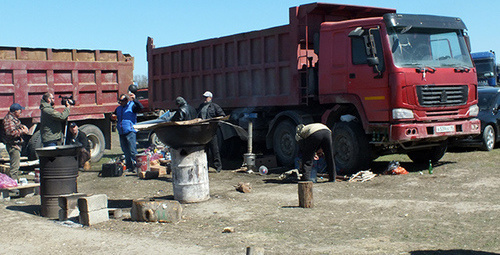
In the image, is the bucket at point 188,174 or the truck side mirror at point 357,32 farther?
the truck side mirror at point 357,32

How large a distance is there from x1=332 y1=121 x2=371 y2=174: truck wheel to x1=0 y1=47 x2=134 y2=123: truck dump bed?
711 cm

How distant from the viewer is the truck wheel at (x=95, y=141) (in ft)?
52.2

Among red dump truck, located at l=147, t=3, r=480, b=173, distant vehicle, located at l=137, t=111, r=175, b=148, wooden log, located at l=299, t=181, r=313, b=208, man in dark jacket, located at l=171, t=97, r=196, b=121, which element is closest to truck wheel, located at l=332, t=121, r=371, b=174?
red dump truck, located at l=147, t=3, r=480, b=173

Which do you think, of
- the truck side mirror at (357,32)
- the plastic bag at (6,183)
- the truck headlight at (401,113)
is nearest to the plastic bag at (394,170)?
the truck headlight at (401,113)

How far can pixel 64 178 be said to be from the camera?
884cm

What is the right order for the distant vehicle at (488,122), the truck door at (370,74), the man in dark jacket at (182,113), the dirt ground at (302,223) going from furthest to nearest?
the distant vehicle at (488,122) → the man in dark jacket at (182,113) → the truck door at (370,74) → the dirt ground at (302,223)

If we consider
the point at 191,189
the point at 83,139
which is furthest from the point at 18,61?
the point at 191,189

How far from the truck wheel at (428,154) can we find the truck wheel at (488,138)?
85.5 inches

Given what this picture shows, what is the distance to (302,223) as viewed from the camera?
7.46 metres

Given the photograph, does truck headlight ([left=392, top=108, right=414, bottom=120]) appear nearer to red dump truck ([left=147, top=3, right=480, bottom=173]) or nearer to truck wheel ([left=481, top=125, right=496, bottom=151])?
red dump truck ([left=147, top=3, right=480, bottom=173])

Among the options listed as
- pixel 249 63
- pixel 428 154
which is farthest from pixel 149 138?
pixel 428 154

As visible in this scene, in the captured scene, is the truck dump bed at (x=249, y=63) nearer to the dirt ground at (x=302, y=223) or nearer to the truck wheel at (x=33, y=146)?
the dirt ground at (x=302, y=223)

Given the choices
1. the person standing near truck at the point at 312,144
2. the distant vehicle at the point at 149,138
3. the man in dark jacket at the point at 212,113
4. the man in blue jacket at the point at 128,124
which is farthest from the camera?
the distant vehicle at the point at 149,138

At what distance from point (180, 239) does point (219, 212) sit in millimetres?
1614
